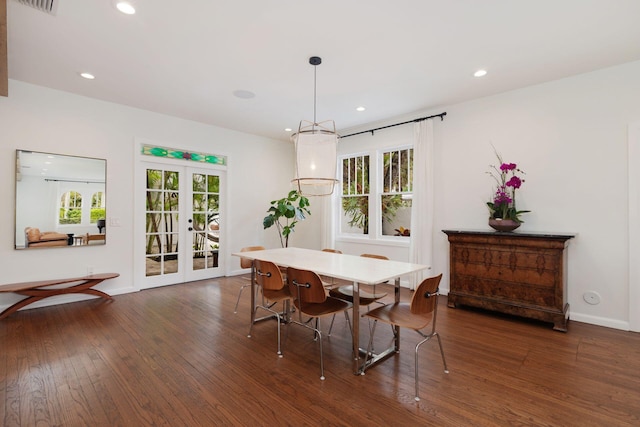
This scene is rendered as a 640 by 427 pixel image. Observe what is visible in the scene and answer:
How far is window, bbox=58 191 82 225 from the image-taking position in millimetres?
4031

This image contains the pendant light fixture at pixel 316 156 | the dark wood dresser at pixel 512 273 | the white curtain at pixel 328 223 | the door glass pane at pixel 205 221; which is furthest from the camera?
the white curtain at pixel 328 223

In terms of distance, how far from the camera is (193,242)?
540 cm

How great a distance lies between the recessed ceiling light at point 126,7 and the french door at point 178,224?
9.11ft

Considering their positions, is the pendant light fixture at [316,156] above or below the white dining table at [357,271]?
above

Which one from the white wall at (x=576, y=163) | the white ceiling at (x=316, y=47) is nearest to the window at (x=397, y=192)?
the white wall at (x=576, y=163)

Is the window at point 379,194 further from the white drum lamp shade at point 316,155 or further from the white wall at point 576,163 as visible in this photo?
the white drum lamp shade at point 316,155

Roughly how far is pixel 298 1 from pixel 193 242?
170 inches

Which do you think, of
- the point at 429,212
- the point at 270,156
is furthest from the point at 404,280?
the point at 270,156

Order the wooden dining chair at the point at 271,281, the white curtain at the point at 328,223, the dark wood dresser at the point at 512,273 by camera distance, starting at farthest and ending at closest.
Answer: the white curtain at the point at 328,223 → the dark wood dresser at the point at 512,273 → the wooden dining chair at the point at 271,281

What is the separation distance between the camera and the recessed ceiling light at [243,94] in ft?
13.1

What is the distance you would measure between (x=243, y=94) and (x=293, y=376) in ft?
11.5

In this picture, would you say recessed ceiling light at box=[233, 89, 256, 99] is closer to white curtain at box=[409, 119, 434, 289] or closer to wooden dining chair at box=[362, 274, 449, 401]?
white curtain at box=[409, 119, 434, 289]

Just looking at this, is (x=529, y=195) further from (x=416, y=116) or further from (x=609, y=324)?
(x=416, y=116)

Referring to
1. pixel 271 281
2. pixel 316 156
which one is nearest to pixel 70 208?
pixel 271 281
